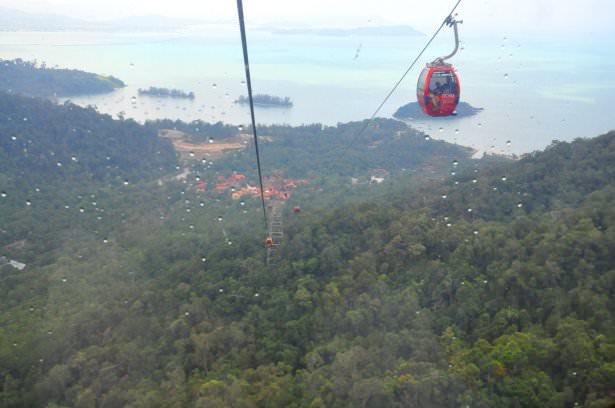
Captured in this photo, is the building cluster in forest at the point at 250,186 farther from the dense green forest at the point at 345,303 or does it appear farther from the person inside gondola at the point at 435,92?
the person inside gondola at the point at 435,92

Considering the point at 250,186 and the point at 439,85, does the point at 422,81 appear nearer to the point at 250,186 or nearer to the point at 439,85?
the point at 439,85

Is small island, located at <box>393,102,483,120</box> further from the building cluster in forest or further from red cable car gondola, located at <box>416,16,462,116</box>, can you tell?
red cable car gondola, located at <box>416,16,462,116</box>

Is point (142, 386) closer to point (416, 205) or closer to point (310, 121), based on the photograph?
point (416, 205)

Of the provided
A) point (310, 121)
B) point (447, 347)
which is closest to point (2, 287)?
point (447, 347)

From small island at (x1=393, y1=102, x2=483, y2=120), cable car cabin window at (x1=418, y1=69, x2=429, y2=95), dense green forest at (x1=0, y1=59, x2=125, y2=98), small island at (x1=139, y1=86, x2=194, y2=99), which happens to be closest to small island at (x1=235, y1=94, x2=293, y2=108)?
small island at (x1=139, y1=86, x2=194, y2=99)

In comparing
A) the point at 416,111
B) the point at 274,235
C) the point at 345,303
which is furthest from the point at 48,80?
the point at 345,303

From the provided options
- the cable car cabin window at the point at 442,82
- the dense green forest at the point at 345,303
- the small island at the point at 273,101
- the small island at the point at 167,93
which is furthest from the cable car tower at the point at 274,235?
the small island at the point at 167,93
